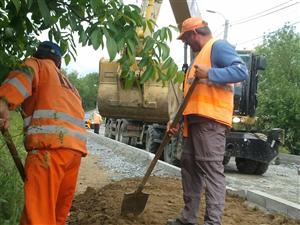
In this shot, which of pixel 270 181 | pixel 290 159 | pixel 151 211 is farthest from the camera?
pixel 290 159

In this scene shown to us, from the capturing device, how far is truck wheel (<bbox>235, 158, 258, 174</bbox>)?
12570 millimetres

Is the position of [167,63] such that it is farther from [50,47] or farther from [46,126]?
[46,126]

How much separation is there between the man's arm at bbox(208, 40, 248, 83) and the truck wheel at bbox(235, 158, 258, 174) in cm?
841

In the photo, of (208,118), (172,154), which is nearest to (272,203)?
(208,118)

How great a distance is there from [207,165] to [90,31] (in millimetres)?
1851

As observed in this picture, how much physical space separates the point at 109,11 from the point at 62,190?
154 cm

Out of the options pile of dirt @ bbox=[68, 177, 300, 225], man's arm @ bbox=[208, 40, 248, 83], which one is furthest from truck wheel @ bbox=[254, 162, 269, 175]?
man's arm @ bbox=[208, 40, 248, 83]

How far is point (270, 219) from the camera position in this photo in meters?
5.60

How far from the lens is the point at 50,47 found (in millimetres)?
3824

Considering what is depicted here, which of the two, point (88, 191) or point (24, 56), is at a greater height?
point (24, 56)

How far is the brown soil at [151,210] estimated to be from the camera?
16.9 ft

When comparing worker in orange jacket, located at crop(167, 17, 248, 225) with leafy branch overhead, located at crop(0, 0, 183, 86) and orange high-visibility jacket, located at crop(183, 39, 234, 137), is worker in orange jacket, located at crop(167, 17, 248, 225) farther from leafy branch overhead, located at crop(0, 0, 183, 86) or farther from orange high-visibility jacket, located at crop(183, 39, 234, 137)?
leafy branch overhead, located at crop(0, 0, 183, 86)

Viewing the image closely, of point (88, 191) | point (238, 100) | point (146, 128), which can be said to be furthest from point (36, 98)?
point (146, 128)

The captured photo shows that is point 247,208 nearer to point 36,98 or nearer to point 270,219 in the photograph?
point 270,219
